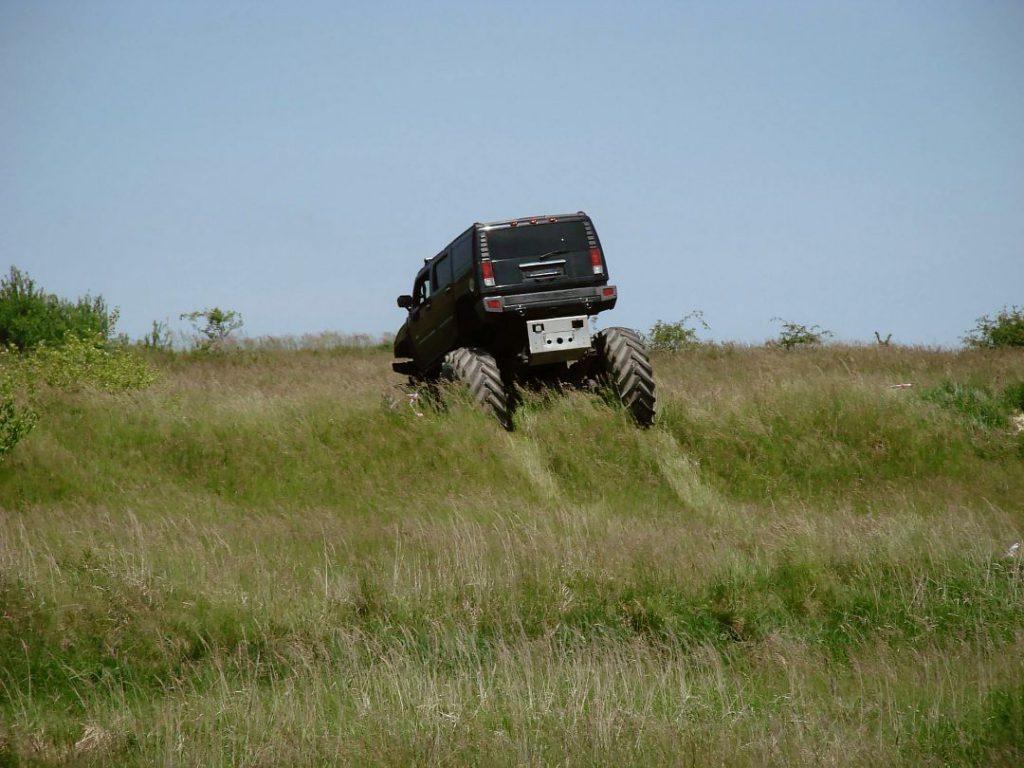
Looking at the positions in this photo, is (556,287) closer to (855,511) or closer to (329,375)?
(855,511)

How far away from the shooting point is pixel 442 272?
584 inches

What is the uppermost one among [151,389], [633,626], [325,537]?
[151,389]

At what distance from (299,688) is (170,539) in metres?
3.44

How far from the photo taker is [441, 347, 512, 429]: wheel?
13.2 m

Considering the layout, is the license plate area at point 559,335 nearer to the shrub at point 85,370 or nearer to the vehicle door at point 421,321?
the vehicle door at point 421,321

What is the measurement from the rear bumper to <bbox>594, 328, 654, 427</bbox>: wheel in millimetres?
579

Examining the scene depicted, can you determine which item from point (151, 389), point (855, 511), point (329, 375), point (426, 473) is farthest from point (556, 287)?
point (329, 375)

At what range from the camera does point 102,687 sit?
695 centimetres

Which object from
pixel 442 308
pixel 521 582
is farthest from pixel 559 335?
pixel 521 582

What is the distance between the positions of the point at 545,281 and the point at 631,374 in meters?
1.62

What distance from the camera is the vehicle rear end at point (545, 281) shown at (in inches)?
516

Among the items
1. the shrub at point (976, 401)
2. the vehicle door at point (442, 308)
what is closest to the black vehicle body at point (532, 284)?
the vehicle door at point (442, 308)

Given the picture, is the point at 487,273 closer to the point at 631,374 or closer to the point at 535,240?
the point at 535,240

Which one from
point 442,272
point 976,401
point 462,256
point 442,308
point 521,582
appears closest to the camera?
point 521,582
